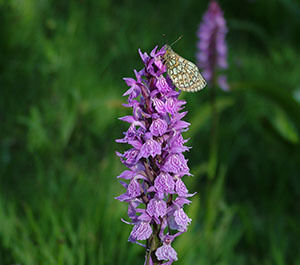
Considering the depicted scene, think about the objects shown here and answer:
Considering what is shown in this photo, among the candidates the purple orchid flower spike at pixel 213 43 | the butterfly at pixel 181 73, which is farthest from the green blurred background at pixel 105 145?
the butterfly at pixel 181 73

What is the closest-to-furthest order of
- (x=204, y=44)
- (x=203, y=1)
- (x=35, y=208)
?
→ (x=35, y=208)
(x=204, y=44)
(x=203, y=1)

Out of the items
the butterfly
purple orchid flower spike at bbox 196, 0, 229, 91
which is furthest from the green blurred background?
the butterfly

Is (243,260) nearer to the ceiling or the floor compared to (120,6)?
nearer to the floor

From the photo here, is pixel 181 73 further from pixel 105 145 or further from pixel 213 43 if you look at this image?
pixel 105 145

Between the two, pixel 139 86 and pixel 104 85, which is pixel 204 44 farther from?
pixel 139 86

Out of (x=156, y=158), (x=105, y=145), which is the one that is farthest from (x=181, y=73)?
(x=105, y=145)

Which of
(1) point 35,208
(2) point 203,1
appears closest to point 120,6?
(2) point 203,1

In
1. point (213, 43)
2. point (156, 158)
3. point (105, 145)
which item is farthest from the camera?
point (105, 145)
